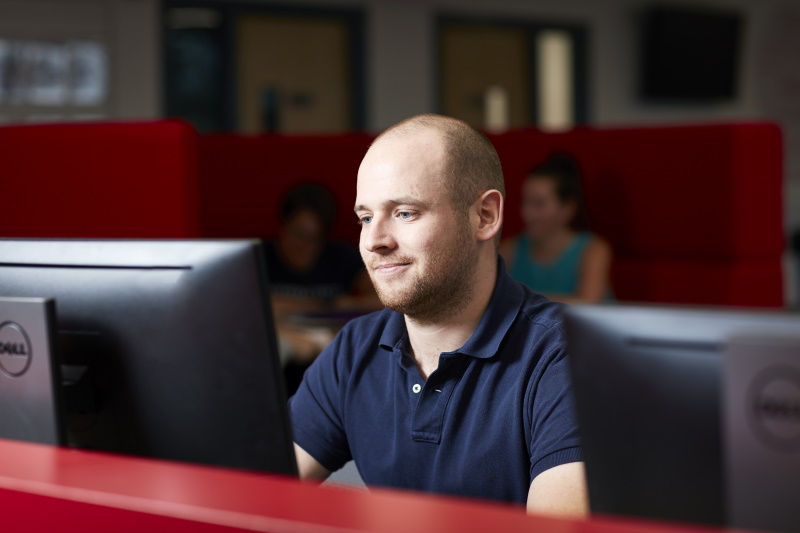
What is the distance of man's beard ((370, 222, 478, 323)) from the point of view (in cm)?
123

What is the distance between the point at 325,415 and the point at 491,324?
30 cm


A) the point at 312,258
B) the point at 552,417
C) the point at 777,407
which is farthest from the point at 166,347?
the point at 312,258

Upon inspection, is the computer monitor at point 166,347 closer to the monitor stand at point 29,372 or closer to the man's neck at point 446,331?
the monitor stand at point 29,372

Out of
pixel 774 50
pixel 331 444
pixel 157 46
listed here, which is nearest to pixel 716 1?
pixel 774 50

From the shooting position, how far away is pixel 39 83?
5.18 meters

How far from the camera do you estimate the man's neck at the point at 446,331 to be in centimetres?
126

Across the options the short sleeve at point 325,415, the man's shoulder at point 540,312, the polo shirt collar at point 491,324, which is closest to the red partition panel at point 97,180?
Answer: the short sleeve at point 325,415

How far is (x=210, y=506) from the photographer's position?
604 millimetres

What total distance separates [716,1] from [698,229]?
179 inches

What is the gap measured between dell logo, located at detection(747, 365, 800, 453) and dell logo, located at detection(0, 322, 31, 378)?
2.29 feet

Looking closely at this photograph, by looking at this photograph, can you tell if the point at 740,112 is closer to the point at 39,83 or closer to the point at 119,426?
the point at 39,83

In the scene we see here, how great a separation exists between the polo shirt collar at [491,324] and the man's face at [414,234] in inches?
1.7

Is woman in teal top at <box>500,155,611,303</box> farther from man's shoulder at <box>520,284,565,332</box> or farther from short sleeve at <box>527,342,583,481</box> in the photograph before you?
short sleeve at <box>527,342,583,481</box>

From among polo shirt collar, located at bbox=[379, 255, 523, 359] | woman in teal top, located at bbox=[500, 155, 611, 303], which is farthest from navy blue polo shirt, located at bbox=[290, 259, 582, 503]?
woman in teal top, located at bbox=[500, 155, 611, 303]
